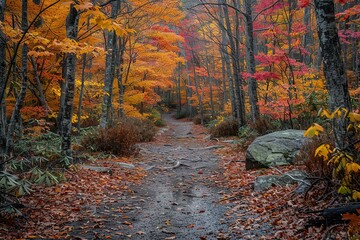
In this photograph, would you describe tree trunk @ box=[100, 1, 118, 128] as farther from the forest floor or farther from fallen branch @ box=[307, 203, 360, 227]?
fallen branch @ box=[307, 203, 360, 227]

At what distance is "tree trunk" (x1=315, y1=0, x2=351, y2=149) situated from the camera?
385 cm

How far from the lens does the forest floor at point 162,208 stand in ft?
13.0

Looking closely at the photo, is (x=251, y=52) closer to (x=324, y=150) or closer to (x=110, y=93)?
(x=110, y=93)

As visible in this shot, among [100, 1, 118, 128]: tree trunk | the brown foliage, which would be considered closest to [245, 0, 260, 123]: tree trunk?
the brown foliage

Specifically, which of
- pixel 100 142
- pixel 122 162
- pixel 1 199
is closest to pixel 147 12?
pixel 100 142

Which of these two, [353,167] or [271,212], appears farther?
[271,212]

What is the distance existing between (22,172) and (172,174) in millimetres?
3766

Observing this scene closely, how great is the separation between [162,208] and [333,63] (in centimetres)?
370

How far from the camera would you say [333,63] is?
12.8ft

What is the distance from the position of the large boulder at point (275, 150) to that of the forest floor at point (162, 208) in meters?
0.32

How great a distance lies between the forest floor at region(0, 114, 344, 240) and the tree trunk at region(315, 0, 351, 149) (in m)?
1.13

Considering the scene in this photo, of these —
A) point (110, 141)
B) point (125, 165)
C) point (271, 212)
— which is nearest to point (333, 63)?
point (271, 212)

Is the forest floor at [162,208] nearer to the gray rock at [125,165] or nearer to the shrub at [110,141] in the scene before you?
the gray rock at [125,165]

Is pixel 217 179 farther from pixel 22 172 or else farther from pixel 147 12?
pixel 147 12
